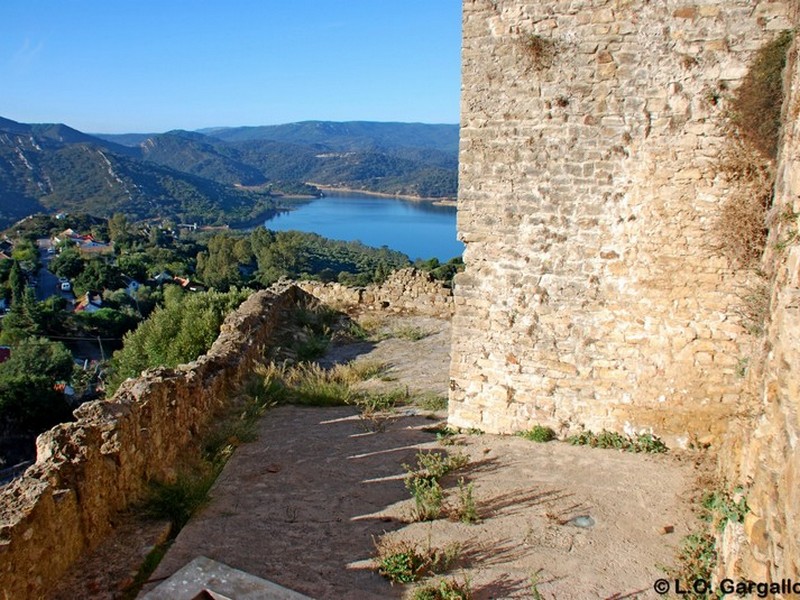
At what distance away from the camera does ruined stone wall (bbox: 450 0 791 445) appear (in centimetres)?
495

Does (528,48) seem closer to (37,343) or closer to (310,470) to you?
(310,470)

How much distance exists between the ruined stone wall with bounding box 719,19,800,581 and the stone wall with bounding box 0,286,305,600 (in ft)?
11.5

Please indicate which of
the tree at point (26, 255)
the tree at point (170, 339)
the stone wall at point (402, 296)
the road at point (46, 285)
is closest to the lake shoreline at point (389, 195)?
the road at point (46, 285)

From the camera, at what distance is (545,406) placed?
5.80m

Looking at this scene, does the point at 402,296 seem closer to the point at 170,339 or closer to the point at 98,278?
the point at 170,339

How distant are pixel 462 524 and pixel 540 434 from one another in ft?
5.18

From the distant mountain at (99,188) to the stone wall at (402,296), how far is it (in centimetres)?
7817

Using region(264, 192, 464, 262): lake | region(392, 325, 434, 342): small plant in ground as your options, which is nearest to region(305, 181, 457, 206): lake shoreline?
region(264, 192, 464, 262): lake

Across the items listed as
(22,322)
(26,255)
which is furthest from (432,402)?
(26,255)

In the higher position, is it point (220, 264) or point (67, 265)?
point (220, 264)

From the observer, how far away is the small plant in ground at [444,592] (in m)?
3.53

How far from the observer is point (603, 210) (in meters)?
5.33

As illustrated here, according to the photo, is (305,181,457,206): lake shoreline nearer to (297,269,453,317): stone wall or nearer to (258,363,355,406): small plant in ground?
(297,269,453,317): stone wall

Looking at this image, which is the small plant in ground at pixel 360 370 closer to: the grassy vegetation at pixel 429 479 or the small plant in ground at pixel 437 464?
the grassy vegetation at pixel 429 479
